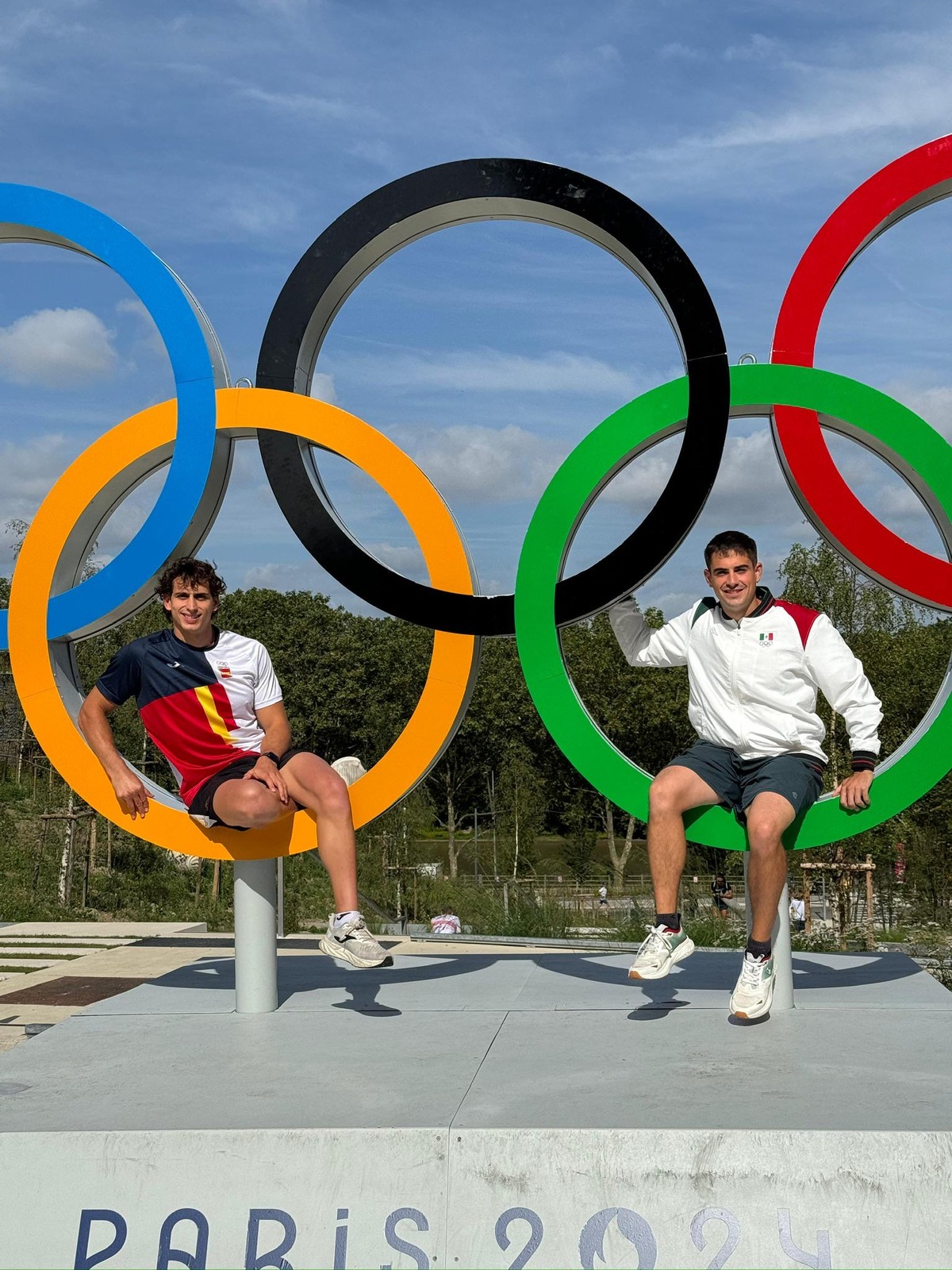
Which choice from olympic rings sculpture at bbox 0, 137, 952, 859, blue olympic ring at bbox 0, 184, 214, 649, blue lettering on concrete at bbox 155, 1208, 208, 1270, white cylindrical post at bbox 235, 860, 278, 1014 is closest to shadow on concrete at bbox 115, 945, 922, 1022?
white cylindrical post at bbox 235, 860, 278, 1014

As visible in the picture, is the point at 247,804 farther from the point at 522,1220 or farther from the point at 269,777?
the point at 522,1220

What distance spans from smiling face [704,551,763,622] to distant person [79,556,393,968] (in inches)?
69.2

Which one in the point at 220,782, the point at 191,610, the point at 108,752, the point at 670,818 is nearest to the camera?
the point at 670,818

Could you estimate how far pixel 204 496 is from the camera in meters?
5.81

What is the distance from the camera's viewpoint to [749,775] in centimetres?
499

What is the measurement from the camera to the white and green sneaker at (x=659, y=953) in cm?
457

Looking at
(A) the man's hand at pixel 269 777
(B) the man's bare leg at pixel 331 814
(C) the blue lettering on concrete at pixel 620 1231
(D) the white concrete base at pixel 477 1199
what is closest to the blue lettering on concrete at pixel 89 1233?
(D) the white concrete base at pixel 477 1199

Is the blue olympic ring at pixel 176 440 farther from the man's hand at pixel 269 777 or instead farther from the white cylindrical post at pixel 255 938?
the white cylindrical post at pixel 255 938

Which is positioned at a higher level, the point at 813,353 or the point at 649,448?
the point at 813,353

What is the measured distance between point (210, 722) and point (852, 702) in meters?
2.64

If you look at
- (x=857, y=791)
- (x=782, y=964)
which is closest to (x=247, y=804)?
(x=782, y=964)

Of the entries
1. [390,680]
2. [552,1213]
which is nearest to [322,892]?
[552,1213]

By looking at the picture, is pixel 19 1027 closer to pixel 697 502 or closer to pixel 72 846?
→ pixel 697 502

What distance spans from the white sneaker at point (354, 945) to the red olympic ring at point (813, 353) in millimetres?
2652
